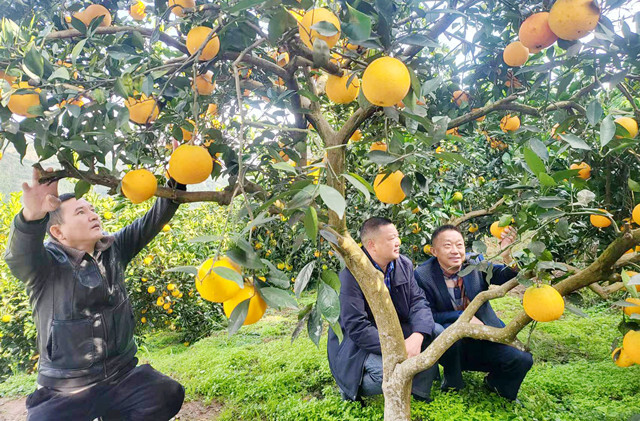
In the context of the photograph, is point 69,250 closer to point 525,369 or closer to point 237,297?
point 237,297

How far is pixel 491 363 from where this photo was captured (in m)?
2.35

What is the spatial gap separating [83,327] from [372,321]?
1487 millimetres

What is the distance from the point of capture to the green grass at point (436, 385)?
2.26 meters

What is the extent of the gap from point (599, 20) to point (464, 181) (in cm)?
228

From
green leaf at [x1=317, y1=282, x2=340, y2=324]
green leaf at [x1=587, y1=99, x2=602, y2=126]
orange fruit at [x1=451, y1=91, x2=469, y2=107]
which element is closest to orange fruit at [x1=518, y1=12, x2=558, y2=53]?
green leaf at [x1=587, y1=99, x2=602, y2=126]

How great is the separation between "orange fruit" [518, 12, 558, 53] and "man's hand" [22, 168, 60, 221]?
1484mm

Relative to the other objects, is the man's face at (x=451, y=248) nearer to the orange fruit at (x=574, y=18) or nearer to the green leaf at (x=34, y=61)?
the orange fruit at (x=574, y=18)

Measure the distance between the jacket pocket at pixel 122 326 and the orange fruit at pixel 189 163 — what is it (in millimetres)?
1174

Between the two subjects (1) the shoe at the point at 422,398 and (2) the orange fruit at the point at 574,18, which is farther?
(1) the shoe at the point at 422,398

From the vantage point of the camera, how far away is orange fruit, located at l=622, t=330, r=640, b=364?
1.20 metres

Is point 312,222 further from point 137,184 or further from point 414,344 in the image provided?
point 414,344

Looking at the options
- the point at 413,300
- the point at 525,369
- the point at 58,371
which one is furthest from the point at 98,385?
the point at 525,369

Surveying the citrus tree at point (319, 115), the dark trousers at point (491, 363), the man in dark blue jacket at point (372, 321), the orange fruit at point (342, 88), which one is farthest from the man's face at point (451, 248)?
the orange fruit at point (342, 88)

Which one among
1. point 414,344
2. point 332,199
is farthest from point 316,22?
point 414,344
